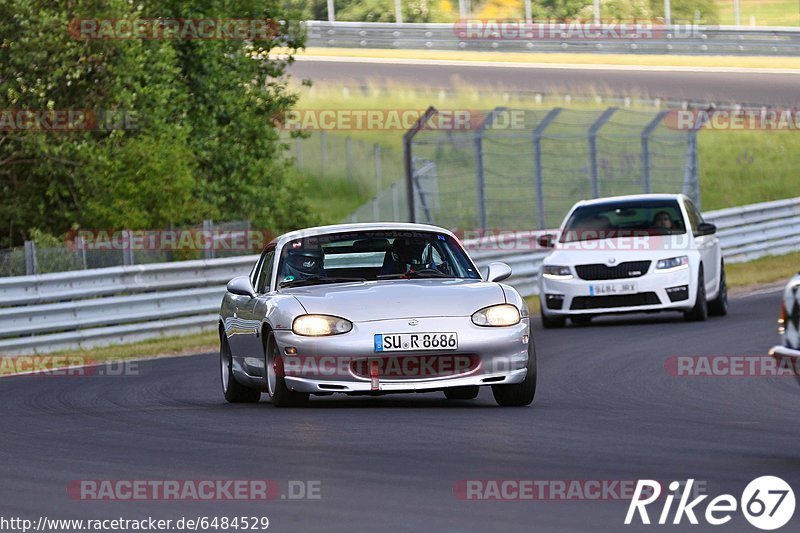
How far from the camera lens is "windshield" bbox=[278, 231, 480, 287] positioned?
1216cm

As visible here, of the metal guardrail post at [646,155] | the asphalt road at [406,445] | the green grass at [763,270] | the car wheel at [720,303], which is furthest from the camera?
the metal guardrail post at [646,155]

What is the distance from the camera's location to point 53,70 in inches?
1011

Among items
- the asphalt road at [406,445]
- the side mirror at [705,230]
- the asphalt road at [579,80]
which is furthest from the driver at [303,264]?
the asphalt road at [579,80]

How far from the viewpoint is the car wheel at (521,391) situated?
11469 mm

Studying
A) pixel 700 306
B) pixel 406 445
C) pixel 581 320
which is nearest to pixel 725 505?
pixel 406 445

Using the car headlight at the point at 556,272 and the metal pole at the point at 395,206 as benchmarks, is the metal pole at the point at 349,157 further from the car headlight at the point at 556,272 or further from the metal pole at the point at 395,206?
the car headlight at the point at 556,272

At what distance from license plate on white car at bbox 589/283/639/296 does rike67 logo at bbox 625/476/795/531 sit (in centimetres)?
1228

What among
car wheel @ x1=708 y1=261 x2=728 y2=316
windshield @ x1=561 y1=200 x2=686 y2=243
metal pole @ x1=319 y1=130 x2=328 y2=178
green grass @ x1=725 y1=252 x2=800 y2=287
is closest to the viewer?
windshield @ x1=561 y1=200 x2=686 y2=243

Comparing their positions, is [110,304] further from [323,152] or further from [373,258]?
[323,152]

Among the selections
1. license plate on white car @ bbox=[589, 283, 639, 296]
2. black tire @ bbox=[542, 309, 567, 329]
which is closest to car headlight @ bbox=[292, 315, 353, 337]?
license plate on white car @ bbox=[589, 283, 639, 296]

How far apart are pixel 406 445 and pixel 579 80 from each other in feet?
142

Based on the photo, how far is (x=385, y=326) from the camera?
11.1 m

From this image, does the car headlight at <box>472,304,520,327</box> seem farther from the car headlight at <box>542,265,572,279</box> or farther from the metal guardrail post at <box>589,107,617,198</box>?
the metal guardrail post at <box>589,107,617,198</box>

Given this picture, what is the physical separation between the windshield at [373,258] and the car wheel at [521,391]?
95cm
